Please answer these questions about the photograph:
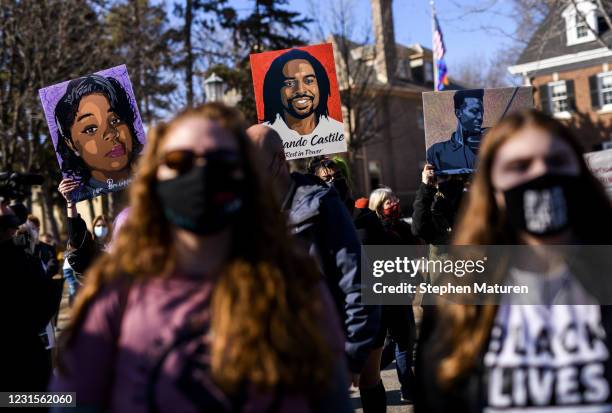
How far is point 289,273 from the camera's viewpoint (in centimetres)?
193

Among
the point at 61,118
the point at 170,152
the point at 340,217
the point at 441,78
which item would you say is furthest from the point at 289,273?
the point at 441,78

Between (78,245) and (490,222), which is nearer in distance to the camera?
(490,222)

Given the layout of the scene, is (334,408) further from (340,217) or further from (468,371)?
(340,217)

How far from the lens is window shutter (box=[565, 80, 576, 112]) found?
2862cm

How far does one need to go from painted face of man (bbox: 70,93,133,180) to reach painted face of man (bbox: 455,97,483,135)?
2869mm

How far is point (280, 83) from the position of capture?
579 cm

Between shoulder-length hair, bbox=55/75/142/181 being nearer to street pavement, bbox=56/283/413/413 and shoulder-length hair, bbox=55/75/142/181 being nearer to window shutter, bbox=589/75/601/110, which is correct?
street pavement, bbox=56/283/413/413

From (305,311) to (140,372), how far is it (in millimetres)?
481

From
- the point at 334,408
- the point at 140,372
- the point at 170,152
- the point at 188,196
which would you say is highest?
the point at 170,152

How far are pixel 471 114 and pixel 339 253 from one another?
320 centimetres

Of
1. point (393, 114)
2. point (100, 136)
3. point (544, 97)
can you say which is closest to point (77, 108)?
point (100, 136)

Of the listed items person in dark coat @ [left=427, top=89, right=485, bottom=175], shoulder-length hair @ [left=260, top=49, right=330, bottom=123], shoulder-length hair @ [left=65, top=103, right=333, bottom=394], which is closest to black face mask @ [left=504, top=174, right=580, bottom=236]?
shoulder-length hair @ [left=65, top=103, right=333, bottom=394]

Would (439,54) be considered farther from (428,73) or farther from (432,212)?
(428,73)

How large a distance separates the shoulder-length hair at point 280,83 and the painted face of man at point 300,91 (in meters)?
0.03
